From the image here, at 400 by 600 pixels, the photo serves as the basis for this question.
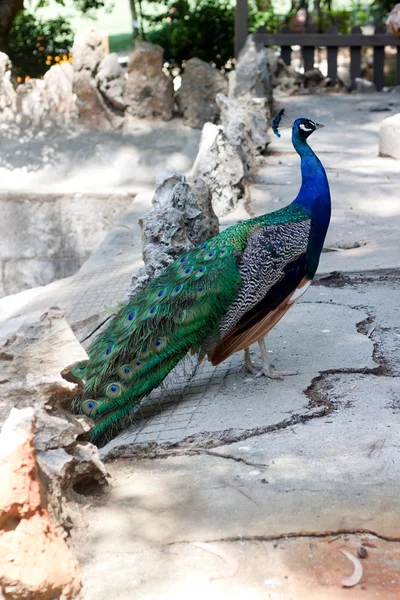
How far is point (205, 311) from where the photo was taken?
450cm

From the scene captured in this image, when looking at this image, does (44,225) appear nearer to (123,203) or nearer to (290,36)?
(123,203)

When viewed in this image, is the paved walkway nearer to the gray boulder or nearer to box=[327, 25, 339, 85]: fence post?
the gray boulder

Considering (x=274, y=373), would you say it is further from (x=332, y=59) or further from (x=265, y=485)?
(x=332, y=59)

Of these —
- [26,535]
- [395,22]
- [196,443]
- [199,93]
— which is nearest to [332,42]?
[395,22]

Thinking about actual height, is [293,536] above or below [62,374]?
below

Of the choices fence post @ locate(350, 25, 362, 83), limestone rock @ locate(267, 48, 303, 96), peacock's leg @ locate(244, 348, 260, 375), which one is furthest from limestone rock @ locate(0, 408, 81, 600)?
fence post @ locate(350, 25, 362, 83)

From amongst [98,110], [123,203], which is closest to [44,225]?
[123,203]

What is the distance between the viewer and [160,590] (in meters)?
2.71

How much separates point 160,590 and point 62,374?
1.05 metres

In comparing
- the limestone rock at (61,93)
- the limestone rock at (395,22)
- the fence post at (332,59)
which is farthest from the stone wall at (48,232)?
the fence post at (332,59)

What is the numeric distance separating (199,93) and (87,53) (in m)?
1.65

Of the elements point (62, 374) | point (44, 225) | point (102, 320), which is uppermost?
point (62, 374)

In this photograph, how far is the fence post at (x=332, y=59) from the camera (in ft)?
47.1

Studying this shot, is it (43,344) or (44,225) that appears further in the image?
(44,225)
